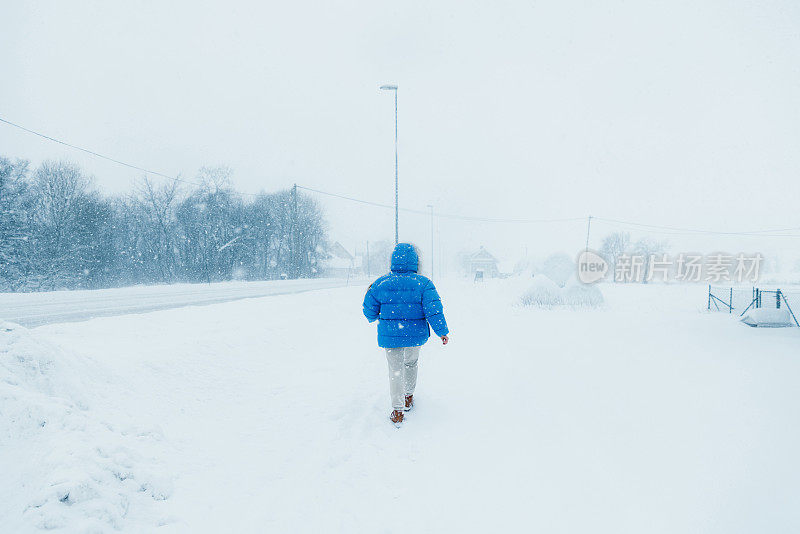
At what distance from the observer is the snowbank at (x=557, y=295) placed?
1969 cm

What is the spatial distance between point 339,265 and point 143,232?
34.3 metres

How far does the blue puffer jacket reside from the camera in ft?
14.6

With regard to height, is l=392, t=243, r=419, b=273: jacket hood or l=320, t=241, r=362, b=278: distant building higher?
l=392, t=243, r=419, b=273: jacket hood

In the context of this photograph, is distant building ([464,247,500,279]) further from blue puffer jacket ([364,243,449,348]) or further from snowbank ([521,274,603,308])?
blue puffer jacket ([364,243,449,348])

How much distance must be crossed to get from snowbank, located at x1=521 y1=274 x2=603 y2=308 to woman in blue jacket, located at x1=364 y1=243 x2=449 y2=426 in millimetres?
16081

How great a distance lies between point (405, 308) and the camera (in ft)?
14.6

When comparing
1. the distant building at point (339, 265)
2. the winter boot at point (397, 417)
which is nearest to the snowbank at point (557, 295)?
the winter boot at point (397, 417)

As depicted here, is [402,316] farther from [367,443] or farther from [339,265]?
[339,265]

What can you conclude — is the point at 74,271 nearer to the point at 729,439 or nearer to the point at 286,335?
the point at 286,335

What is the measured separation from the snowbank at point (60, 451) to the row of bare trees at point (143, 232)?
29917 millimetres

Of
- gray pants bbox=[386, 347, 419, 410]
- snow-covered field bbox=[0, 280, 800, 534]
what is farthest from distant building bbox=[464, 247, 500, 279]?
gray pants bbox=[386, 347, 419, 410]

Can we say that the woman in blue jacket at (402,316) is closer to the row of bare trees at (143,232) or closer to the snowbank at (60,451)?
the snowbank at (60,451)

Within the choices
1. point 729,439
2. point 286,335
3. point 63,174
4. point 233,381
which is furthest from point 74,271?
point 729,439

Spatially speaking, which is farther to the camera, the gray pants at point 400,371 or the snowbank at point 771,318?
the snowbank at point 771,318
